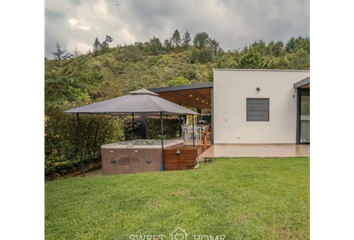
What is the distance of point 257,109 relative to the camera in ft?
33.3

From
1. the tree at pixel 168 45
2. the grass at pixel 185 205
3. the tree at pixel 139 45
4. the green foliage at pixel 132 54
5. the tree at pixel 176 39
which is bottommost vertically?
the grass at pixel 185 205

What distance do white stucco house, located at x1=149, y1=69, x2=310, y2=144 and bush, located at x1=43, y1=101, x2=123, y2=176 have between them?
427 centimetres

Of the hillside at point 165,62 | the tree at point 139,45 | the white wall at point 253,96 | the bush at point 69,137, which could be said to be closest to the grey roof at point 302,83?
the white wall at point 253,96

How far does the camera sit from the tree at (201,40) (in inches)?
2031

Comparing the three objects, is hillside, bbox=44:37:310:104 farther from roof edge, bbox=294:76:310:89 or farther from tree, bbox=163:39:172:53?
roof edge, bbox=294:76:310:89

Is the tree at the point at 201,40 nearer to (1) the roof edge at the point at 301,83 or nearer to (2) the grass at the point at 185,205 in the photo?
(1) the roof edge at the point at 301,83

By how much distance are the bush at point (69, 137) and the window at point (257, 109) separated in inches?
265

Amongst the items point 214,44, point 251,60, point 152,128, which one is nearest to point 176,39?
point 214,44

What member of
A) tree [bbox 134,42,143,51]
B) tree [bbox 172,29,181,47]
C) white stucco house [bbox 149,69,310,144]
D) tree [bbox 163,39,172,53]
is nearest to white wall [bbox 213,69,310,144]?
white stucco house [bbox 149,69,310,144]

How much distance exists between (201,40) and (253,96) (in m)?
46.6
